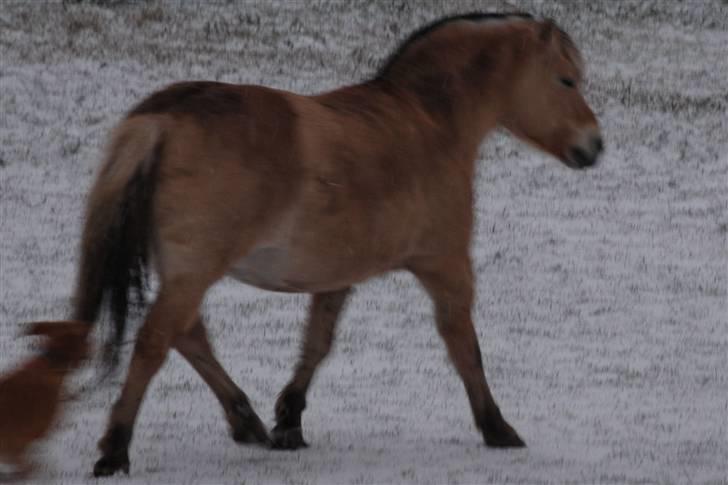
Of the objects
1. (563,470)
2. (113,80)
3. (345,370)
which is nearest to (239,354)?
(345,370)

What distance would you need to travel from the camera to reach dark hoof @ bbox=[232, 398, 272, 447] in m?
6.07

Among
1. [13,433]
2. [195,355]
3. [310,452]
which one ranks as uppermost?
[13,433]

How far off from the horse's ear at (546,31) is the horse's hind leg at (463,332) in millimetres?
1262

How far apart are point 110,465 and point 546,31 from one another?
10.1 feet

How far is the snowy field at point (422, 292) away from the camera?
614 centimetres

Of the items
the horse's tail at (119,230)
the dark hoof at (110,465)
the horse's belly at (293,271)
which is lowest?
the dark hoof at (110,465)

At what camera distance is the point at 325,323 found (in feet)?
21.4

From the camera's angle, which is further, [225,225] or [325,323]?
[325,323]

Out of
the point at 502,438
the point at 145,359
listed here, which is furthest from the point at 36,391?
the point at 502,438

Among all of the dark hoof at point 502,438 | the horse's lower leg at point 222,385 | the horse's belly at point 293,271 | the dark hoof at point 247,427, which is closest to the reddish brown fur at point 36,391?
the horse's belly at point 293,271

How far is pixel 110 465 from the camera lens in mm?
5238

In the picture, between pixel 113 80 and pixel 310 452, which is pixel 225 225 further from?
pixel 113 80

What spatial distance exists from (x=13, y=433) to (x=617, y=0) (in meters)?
19.1

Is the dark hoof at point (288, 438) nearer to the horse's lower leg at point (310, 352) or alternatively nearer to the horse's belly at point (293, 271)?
the horse's lower leg at point (310, 352)
